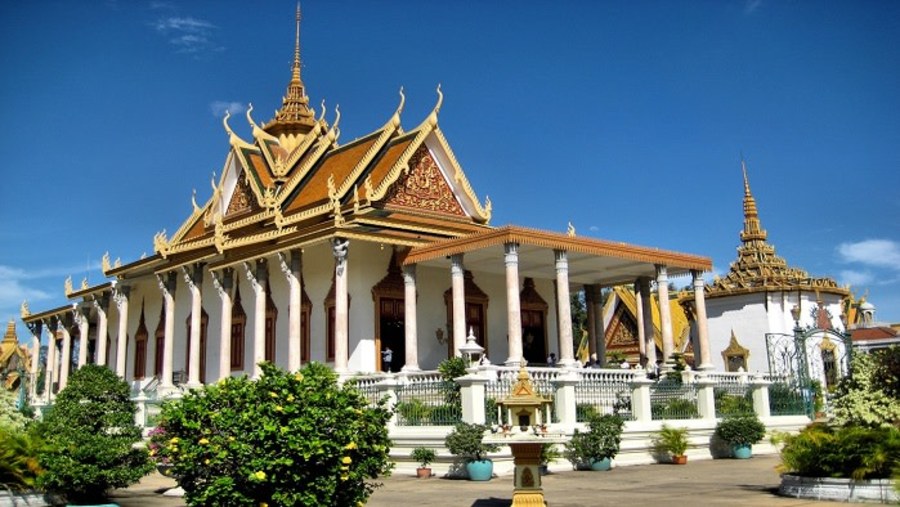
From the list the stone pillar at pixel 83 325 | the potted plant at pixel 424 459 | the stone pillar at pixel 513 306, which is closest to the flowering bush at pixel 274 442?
the potted plant at pixel 424 459

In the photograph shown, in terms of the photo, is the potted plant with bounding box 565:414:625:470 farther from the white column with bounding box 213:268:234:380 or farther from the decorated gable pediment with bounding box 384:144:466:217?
the white column with bounding box 213:268:234:380

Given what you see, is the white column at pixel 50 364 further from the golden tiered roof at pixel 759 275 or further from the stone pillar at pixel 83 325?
the golden tiered roof at pixel 759 275

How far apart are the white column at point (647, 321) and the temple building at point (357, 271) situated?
0.39ft

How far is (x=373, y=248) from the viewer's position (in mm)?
22703

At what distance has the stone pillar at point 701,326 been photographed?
844 inches

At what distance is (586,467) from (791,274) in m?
18.7

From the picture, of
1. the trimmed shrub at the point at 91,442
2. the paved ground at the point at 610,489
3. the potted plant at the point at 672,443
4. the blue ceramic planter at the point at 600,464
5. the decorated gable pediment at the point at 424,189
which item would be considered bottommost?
the paved ground at the point at 610,489

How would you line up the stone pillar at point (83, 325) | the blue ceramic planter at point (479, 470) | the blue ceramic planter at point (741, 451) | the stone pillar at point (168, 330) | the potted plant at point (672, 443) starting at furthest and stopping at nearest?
the stone pillar at point (83, 325), the stone pillar at point (168, 330), the blue ceramic planter at point (741, 451), the potted plant at point (672, 443), the blue ceramic planter at point (479, 470)

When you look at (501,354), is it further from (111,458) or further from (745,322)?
(111,458)

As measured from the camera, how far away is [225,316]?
2412cm

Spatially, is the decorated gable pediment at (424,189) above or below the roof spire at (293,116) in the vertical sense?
below

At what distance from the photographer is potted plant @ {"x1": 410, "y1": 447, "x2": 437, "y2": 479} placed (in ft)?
49.4

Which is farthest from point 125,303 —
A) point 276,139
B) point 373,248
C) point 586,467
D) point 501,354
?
point 586,467

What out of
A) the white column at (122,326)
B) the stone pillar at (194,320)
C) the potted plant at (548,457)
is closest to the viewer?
the potted plant at (548,457)
